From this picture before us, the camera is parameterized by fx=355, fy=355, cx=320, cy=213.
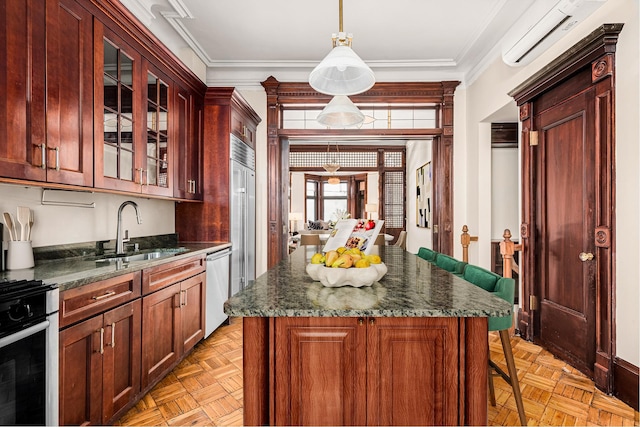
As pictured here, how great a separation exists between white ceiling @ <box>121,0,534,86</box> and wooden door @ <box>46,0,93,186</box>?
1.05 m

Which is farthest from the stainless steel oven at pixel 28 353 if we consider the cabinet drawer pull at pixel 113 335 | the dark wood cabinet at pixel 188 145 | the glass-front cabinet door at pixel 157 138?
the dark wood cabinet at pixel 188 145

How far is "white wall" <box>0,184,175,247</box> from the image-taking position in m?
1.98

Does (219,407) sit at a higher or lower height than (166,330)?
lower

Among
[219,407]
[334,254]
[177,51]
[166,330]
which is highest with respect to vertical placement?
[177,51]

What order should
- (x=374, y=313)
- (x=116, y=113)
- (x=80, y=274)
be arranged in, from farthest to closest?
(x=116, y=113)
(x=80, y=274)
(x=374, y=313)

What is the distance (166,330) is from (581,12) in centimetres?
352

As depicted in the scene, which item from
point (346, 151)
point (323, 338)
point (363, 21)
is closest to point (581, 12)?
point (363, 21)

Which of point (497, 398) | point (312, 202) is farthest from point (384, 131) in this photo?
point (312, 202)

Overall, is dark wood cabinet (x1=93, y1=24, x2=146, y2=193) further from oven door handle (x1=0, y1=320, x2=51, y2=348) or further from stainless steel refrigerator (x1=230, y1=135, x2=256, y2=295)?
stainless steel refrigerator (x1=230, y1=135, x2=256, y2=295)

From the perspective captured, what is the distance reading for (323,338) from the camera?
1.25 metres

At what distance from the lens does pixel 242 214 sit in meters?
4.02

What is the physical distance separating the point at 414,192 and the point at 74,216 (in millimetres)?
6739

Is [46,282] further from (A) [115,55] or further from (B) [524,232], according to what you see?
(B) [524,232]

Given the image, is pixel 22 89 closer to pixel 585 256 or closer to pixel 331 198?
pixel 585 256
